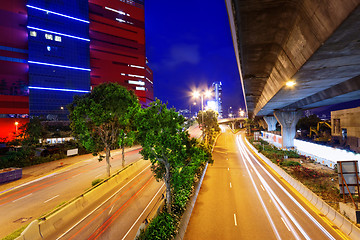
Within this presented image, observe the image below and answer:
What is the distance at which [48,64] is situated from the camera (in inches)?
2800

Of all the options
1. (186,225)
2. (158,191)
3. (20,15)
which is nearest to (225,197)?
(186,225)

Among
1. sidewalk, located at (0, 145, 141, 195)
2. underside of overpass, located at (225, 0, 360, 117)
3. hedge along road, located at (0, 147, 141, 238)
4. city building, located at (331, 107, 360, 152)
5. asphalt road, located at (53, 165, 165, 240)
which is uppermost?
underside of overpass, located at (225, 0, 360, 117)

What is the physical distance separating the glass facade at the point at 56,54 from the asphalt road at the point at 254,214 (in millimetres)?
72877

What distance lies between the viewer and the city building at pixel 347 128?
39.2 m

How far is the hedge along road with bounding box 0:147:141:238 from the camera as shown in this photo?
15289mm

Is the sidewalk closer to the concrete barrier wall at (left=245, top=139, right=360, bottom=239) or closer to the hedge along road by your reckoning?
the hedge along road

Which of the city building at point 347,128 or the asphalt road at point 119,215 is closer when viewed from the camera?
the asphalt road at point 119,215

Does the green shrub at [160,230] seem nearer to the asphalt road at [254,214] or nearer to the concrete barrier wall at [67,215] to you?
the asphalt road at [254,214]

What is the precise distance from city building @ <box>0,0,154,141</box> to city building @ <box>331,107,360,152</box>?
3339 inches

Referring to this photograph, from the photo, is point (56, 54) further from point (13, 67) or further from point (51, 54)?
point (13, 67)

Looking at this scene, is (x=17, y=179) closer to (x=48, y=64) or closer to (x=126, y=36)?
(x=48, y=64)

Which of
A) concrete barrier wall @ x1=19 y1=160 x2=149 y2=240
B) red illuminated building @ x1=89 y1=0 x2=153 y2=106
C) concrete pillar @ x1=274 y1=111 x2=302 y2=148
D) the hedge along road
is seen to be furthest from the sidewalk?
red illuminated building @ x1=89 y1=0 x2=153 y2=106

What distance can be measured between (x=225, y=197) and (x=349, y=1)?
17.8m

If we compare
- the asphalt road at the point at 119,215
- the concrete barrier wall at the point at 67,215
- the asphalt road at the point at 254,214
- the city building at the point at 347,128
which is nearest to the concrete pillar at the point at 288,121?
the city building at the point at 347,128
